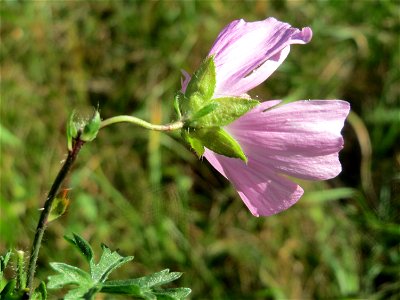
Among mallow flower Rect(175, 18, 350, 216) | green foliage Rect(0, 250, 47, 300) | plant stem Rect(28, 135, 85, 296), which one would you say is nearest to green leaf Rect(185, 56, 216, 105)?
mallow flower Rect(175, 18, 350, 216)

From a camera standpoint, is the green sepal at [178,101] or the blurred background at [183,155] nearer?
the green sepal at [178,101]

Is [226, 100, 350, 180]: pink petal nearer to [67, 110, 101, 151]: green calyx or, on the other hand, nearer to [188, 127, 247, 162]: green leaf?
[188, 127, 247, 162]: green leaf

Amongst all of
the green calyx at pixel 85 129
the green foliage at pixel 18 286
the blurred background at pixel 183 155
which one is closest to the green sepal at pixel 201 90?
the green calyx at pixel 85 129

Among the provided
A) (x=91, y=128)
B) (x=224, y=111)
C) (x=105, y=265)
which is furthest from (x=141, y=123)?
(x=105, y=265)

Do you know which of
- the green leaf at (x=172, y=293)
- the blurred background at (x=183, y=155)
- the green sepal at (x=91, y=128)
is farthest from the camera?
the blurred background at (x=183, y=155)

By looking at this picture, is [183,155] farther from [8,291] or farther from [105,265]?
[8,291]

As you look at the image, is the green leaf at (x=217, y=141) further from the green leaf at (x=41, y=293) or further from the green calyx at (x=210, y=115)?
the green leaf at (x=41, y=293)
